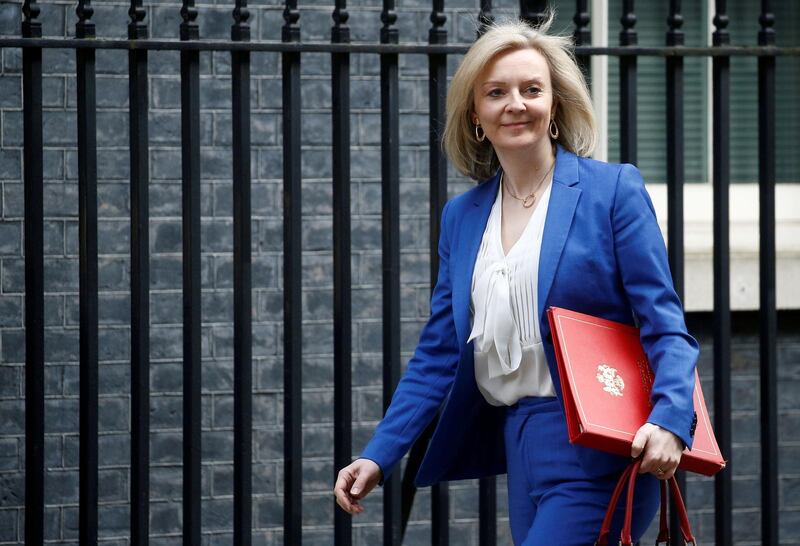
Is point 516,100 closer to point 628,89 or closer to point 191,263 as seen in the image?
point 628,89

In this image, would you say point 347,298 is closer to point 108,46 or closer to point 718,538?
point 108,46

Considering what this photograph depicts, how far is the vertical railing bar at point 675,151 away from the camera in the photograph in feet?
12.3

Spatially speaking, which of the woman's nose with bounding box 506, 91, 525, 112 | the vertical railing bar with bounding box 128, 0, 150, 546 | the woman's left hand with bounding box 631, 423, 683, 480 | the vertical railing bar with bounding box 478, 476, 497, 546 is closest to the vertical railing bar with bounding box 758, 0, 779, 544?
the vertical railing bar with bounding box 478, 476, 497, 546

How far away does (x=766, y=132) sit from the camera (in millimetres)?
3836

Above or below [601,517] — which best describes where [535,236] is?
above

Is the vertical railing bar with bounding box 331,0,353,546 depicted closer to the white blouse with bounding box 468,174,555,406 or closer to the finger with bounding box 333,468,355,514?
the finger with bounding box 333,468,355,514

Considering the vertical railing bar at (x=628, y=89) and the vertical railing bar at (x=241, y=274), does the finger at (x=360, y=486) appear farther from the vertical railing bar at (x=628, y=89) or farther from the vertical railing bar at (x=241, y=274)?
the vertical railing bar at (x=628, y=89)

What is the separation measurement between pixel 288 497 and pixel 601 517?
4.10 ft

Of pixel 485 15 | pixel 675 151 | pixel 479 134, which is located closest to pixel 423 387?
pixel 479 134

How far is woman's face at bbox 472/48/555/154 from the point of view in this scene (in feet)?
9.16

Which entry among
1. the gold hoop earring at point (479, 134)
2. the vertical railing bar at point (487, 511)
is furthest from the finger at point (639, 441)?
the vertical railing bar at point (487, 511)

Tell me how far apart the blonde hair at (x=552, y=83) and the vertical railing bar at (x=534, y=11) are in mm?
601

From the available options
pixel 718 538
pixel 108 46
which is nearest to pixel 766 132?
pixel 718 538

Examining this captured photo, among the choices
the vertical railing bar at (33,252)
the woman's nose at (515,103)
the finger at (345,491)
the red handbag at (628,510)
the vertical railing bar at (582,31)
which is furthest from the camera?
the vertical railing bar at (582,31)
